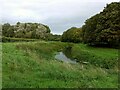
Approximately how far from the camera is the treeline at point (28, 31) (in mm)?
140250

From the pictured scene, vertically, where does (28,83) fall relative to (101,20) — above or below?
below

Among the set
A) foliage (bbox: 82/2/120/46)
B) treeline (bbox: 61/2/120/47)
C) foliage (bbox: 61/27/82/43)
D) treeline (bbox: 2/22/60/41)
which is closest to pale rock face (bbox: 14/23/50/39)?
treeline (bbox: 2/22/60/41)

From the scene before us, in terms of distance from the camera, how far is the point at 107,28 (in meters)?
60.3

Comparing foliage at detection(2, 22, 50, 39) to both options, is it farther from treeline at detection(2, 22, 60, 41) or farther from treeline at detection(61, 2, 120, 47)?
treeline at detection(61, 2, 120, 47)

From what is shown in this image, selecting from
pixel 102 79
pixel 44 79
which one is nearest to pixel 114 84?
pixel 102 79

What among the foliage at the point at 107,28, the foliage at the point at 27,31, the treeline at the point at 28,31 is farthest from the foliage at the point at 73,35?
the foliage at the point at 107,28

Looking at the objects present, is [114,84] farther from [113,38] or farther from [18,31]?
[18,31]

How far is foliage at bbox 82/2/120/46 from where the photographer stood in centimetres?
5784

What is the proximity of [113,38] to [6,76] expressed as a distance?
38652 mm

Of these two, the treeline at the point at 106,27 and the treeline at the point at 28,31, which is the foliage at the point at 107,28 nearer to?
the treeline at the point at 106,27

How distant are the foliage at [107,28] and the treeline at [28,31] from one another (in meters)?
70.5

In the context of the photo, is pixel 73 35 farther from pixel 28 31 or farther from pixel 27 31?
pixel 27 31

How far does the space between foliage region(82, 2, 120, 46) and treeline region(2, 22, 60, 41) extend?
70.5 metres

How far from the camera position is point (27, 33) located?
463 feet
